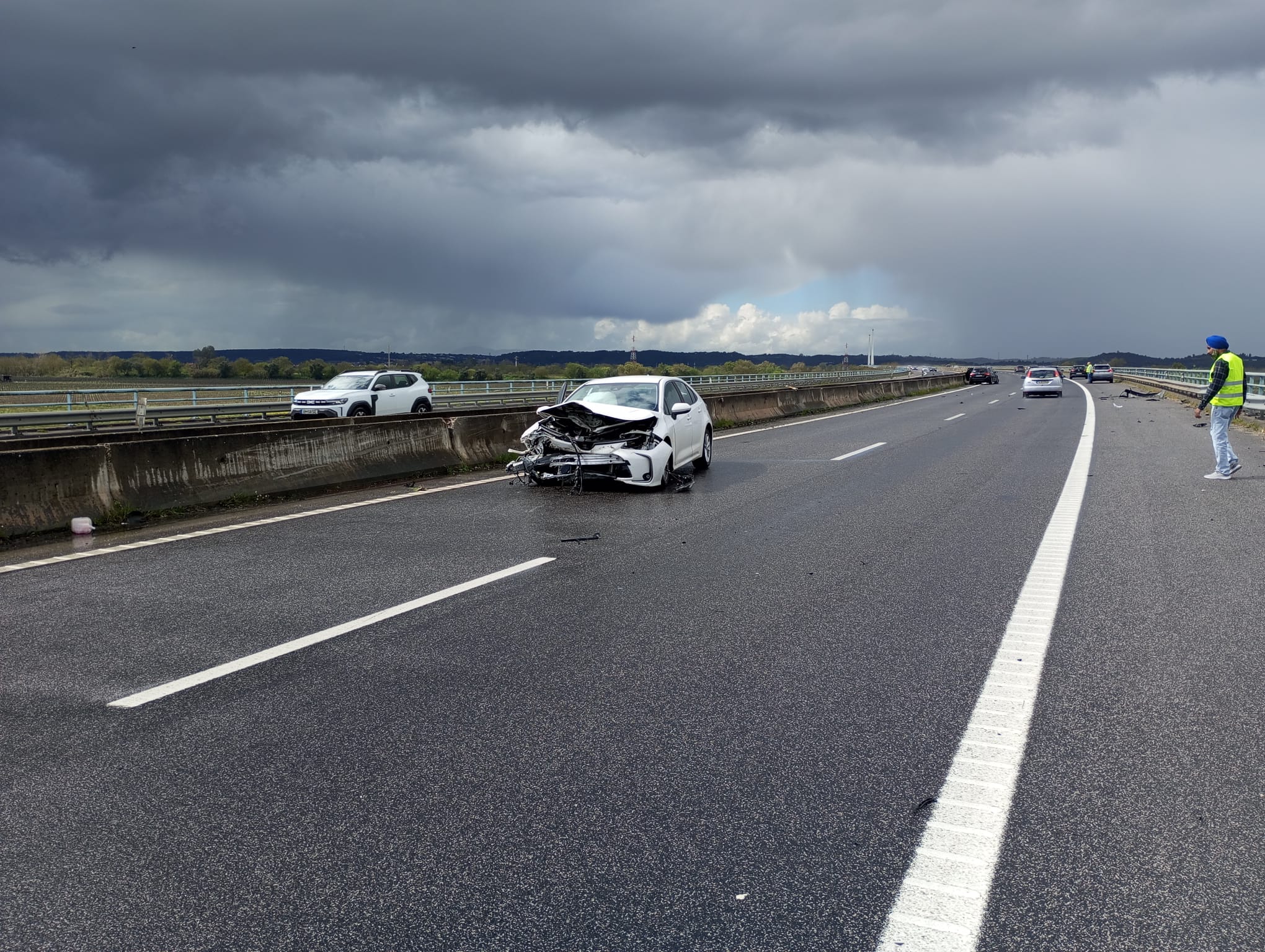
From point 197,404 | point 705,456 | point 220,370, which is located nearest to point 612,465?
point 705,456

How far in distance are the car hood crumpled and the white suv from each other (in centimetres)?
1851

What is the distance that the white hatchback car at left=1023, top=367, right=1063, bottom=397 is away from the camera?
1759 inches

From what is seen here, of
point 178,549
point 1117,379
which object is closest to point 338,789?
point 178,549

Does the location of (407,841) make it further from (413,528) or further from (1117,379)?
(1117,379)

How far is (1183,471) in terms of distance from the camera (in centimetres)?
1393

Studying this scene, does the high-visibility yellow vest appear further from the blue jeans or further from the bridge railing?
the bridge railing

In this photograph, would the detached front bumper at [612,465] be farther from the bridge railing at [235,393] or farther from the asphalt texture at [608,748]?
the asphalt texture at [608,748]

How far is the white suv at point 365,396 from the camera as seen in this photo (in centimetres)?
3012

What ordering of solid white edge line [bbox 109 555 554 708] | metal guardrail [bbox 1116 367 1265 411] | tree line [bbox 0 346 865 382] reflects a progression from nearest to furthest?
solid white edge line [bbox 109 555 554 708] < metal guardrail [bbox 1116 367 1265 411] < tree line [bbox 0 346 865 382]

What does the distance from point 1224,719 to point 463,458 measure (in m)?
12.6

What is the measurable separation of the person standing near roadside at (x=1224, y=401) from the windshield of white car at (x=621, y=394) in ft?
22.6

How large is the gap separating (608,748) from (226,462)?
899 cm

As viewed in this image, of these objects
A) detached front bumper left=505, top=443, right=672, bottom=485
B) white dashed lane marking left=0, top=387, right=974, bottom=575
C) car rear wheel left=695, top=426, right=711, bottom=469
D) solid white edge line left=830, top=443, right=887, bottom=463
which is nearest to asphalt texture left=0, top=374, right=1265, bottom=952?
white dashed lane marking left=0, top=387, right=974, bottom=575

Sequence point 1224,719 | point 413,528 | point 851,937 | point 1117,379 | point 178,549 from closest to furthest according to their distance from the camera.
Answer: point 851,937 → point 1224,719 → point 178,549 → point 413,528 → point 1117,379
